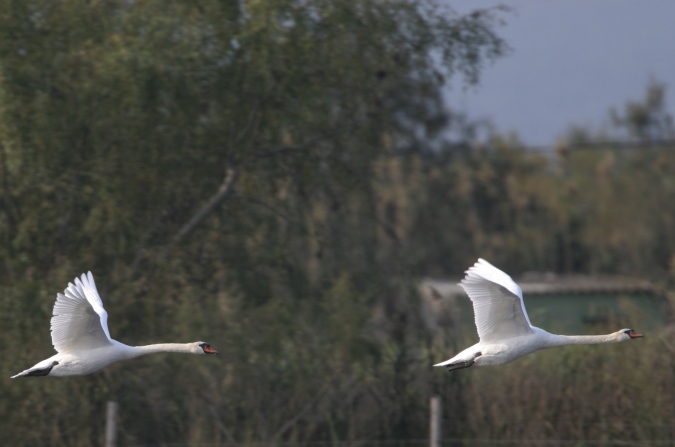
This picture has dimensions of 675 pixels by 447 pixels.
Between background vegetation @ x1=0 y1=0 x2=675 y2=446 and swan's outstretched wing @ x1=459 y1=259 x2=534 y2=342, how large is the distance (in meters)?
4.19

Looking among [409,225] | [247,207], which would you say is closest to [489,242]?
[409,225]

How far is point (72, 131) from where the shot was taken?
1447 cm

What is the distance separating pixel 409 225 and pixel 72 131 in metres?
21.2

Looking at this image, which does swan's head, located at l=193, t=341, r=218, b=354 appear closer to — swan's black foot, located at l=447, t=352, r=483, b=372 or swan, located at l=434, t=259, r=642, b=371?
swan, located at l=434, t=259, r=642, b=371

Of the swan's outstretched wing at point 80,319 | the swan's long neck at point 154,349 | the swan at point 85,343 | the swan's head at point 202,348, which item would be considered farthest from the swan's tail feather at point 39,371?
the swan's head at point 202,348

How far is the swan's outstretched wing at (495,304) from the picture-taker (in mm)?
9836

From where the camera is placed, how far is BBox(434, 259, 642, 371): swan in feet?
32.8

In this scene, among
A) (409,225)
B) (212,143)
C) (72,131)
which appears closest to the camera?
(72,131)

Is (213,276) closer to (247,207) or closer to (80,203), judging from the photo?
(247,207)

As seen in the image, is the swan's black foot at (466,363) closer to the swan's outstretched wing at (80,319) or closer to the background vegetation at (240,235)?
the swan's outstretched wing at (80,319)

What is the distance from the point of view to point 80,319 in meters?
10.2

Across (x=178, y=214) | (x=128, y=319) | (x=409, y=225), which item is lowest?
(x=128, y=319)

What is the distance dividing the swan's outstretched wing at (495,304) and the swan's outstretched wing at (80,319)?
3281 mm

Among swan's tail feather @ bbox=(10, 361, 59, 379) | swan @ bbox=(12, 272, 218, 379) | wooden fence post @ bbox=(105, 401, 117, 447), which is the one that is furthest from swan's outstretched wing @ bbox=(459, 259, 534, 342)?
wooden fence post @ bbox=(105, 401, 117, 447)
